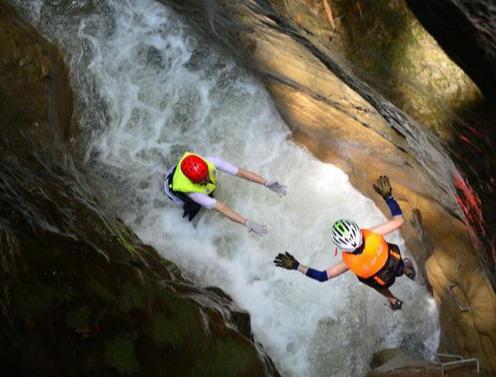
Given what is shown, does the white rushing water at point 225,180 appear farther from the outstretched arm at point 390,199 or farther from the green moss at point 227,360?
the outstretched arm at point 390,199

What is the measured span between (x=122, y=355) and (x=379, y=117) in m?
3.62

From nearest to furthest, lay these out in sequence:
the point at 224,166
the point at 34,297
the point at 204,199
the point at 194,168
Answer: the point at 34,297 → the point at 194,168 → the point at 204,199 → the point at 224,166

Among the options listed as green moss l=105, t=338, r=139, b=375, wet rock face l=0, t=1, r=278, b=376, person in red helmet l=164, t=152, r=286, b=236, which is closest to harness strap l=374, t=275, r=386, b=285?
person in red helmet l=164, t=152, r=286, b=236

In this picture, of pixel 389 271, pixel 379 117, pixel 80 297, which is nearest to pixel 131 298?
pixel 80 297

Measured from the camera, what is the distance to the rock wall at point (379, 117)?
13.2 ft

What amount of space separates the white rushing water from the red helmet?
5.27ft

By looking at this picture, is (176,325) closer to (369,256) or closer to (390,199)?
(369,256)

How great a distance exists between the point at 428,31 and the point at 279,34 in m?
1.82

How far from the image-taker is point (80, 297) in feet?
15.7

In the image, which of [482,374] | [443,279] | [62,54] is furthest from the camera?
[62,54]

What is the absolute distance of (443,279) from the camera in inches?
225

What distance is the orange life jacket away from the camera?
4953 mm

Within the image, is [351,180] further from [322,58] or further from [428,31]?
[428,31]

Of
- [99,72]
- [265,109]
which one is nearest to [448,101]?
[265,109]
